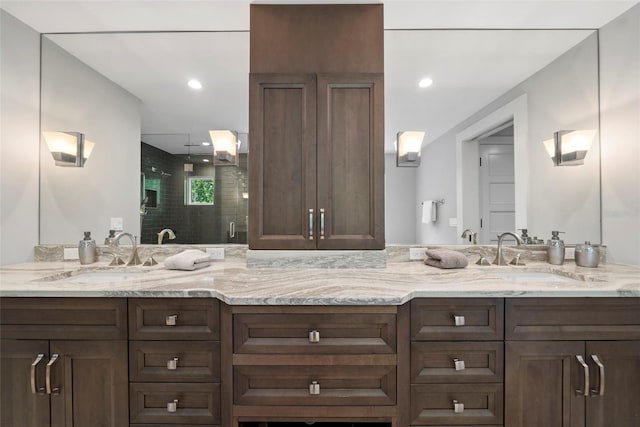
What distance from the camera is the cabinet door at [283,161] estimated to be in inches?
63.8

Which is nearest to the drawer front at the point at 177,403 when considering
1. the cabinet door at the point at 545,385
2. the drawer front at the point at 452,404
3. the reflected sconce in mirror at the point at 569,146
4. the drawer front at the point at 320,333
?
the drawer front at the point at 320,333

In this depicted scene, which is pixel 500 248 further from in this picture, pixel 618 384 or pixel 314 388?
pixel 314 388

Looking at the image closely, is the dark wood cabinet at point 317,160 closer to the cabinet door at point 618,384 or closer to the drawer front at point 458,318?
the drawer front at point 458,318

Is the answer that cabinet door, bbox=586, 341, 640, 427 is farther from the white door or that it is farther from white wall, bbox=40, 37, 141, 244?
white wall, bbox=40, 37, 141, 244

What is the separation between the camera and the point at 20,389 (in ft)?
4.08

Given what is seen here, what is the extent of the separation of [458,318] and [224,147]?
1703 millimetres

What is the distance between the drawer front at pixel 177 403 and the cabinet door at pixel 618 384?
163 cm

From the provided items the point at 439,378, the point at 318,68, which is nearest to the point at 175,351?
the point at 439,378

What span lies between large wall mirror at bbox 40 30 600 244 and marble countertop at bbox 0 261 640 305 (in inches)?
14.1

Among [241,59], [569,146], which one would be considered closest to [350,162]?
[241,59]

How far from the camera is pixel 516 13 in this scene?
172 cm

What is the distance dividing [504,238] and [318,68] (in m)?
1.66

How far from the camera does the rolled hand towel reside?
1.69 metres

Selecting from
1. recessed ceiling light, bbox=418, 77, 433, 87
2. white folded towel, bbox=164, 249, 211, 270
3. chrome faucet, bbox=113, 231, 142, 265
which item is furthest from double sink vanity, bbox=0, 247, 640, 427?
recessed ceiling light, bbox=418, 77, 433, 87
